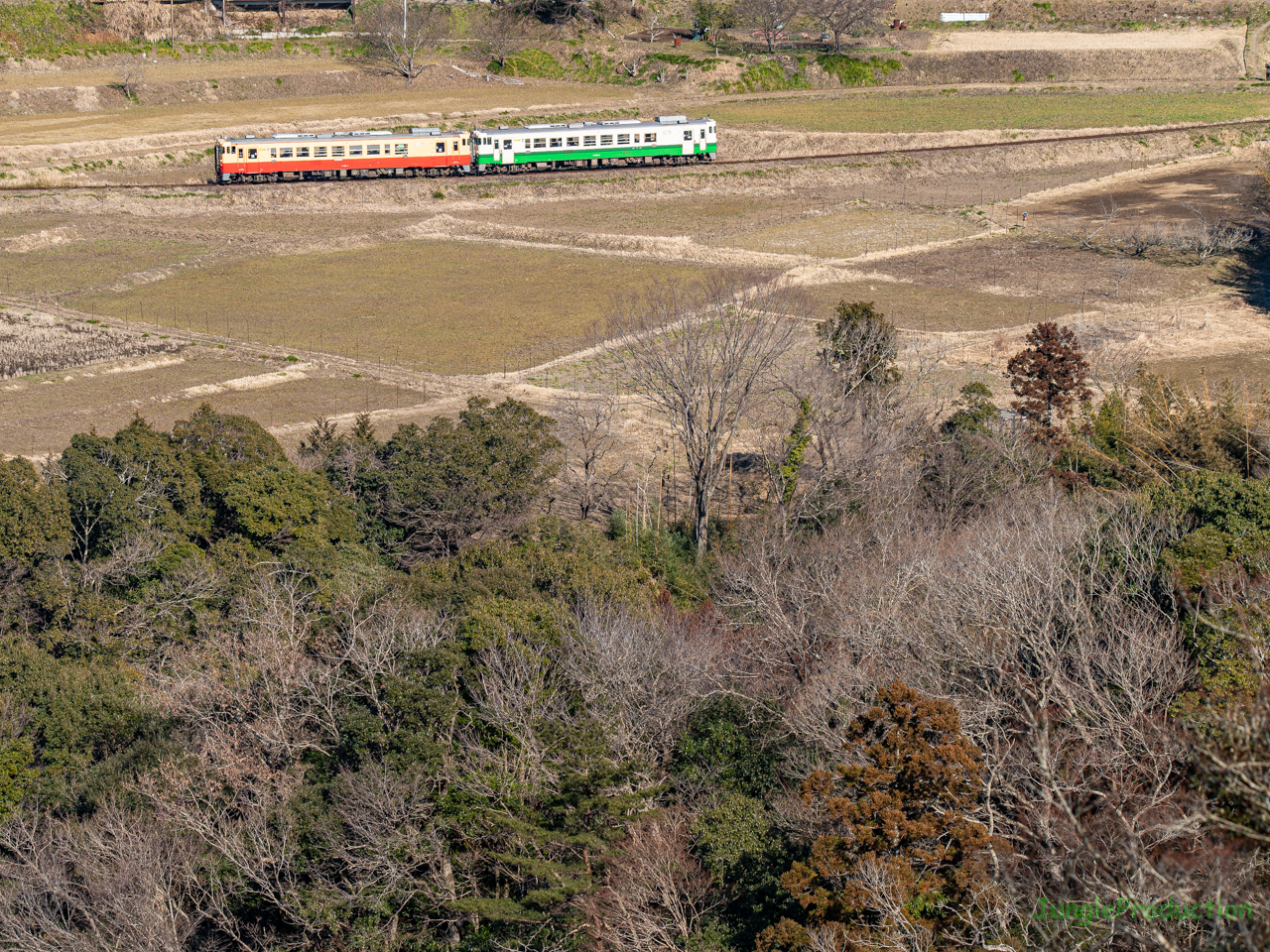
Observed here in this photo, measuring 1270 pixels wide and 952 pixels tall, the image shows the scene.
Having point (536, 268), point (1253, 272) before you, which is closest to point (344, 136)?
point (536, 268)

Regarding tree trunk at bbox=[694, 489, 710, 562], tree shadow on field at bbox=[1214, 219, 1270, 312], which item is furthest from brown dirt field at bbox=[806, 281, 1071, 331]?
tree trunk at bbox=[694, 489, 710, 562]

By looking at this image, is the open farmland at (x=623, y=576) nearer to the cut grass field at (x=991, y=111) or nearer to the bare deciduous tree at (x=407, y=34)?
the cut grass field at (x=991, y=111)

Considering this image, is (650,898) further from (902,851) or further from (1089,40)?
(1089,40)

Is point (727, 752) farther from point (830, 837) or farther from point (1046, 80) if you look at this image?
point (1046, 80)

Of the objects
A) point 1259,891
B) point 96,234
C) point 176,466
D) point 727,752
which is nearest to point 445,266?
point 96,234

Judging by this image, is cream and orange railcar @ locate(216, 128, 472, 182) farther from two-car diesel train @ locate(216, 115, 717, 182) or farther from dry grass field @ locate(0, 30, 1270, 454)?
dry grass field @ locate(0, 30, 1270, 454)

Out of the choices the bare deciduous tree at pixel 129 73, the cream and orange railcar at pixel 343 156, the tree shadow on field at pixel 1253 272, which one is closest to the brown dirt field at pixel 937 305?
the tree shadow on field at pixel 1253 272
